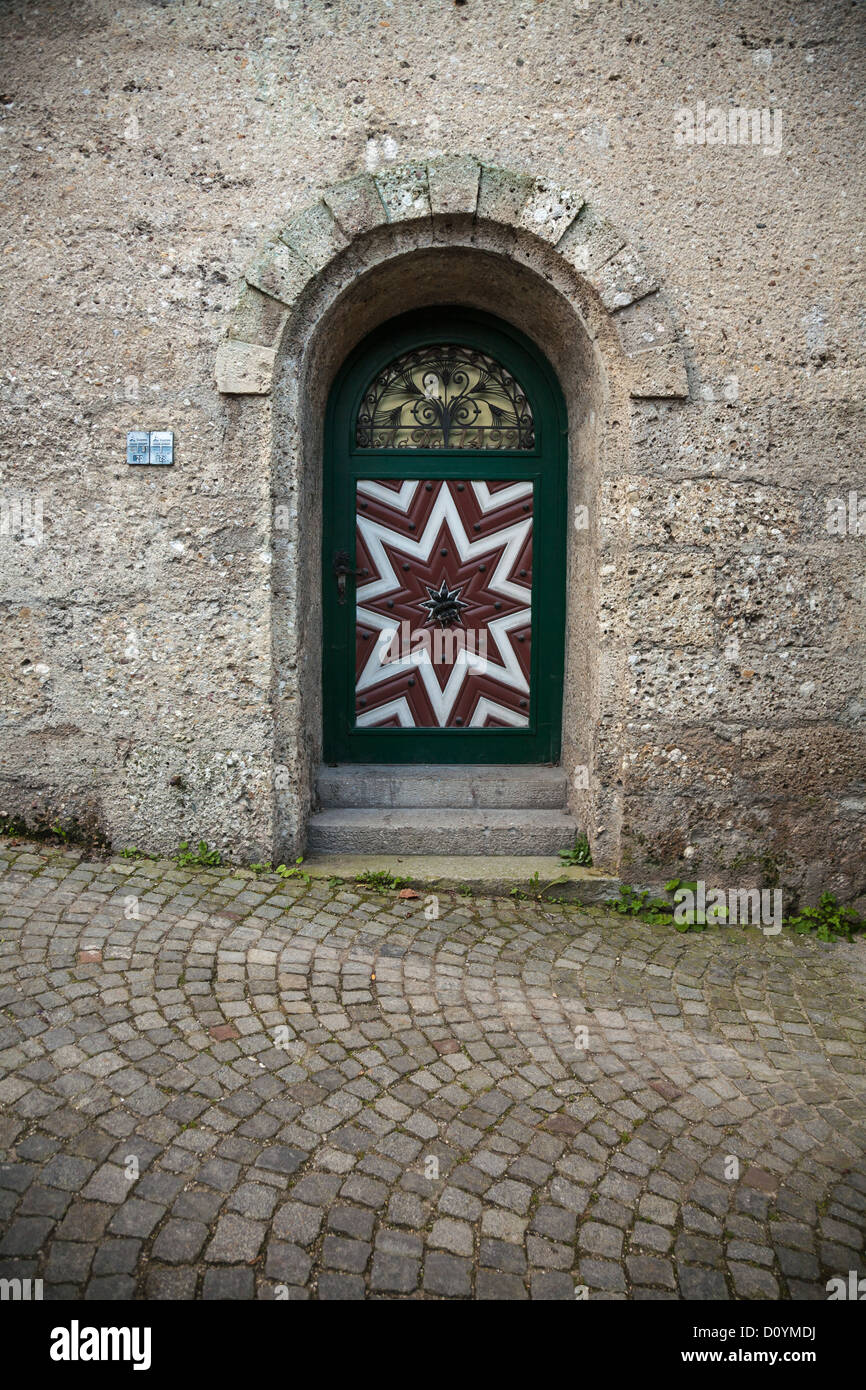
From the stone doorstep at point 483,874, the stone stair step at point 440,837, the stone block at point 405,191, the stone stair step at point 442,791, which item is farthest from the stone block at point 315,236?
the stone doorstep at point 483,874

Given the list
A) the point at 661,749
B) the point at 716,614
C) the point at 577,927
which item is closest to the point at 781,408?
the point at 716,614

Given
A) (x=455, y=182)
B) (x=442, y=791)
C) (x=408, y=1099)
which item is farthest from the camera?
(x=442, y=791)

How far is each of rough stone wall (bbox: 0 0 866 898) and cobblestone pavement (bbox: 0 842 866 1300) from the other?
2.25 feet

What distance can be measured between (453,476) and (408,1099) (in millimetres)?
3306

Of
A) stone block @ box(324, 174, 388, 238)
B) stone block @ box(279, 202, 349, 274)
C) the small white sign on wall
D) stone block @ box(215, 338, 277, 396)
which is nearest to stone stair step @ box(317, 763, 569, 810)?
the small white sign on wall

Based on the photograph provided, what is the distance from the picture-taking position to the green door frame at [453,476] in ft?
15.2

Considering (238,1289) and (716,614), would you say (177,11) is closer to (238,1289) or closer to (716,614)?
(716,614)

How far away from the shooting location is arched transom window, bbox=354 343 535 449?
4.68 meters

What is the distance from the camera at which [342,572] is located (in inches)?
187

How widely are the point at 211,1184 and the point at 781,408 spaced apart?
154 inches

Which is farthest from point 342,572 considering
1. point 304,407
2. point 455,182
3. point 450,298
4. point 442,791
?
point 455,182

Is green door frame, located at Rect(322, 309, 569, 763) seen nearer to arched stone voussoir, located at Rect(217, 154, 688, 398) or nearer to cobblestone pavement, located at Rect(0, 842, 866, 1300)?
arched stone voussoir, located at Rect(217, 154, 688, 398)

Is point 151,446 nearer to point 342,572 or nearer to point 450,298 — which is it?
point 342,572

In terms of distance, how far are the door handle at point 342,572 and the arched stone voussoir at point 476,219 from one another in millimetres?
1220
